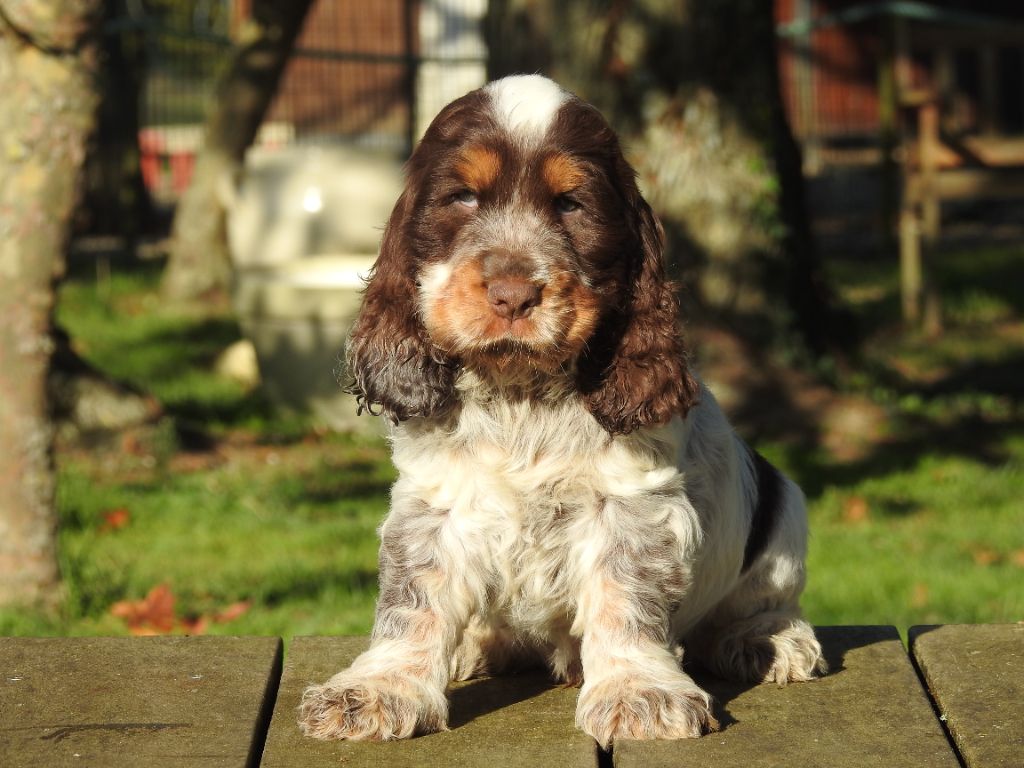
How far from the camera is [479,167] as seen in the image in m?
3.29

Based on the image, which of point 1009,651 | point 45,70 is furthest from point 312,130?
Result: point 1009,651

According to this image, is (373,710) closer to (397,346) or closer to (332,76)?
(397,346)

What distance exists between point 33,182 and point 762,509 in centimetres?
301

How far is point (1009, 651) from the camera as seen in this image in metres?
3.87

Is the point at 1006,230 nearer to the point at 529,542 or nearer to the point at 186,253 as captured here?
the point at 186,253

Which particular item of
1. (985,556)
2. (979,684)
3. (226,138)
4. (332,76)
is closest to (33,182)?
(979,684)

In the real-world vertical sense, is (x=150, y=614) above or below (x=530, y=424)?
below

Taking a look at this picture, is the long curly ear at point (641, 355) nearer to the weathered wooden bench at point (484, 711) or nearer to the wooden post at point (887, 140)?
the weathered wooden bench at point (484, 711)

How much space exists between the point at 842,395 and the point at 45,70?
5.26 meters

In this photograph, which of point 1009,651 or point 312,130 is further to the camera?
point 312,130

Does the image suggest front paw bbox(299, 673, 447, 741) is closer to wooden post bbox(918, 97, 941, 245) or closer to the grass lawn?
the grass lawn

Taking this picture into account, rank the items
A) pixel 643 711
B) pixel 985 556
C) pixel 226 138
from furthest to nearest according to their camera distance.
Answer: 1. pixel 226 138
2. pixel 985 556
3. pixel 643 711

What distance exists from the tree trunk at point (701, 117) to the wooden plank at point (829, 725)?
188 inches

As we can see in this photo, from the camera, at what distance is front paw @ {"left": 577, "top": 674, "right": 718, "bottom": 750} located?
3.29 meters
